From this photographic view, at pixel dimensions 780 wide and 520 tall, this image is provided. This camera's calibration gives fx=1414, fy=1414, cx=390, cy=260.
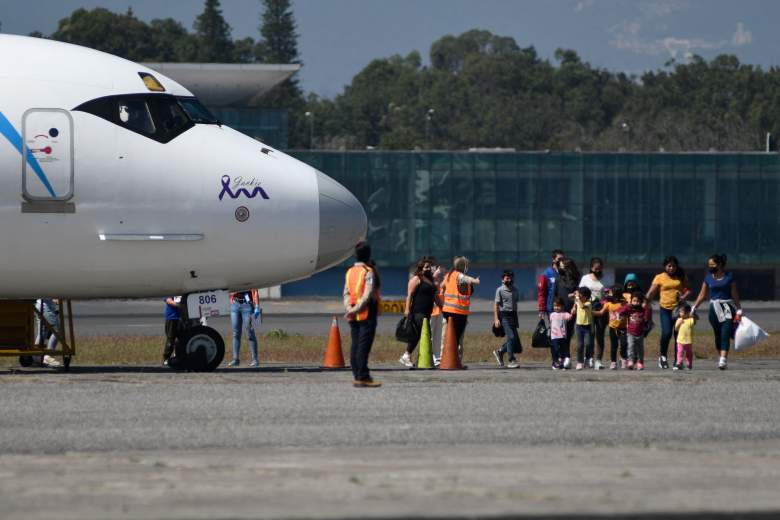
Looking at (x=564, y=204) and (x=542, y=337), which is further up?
(x=564, y=204)

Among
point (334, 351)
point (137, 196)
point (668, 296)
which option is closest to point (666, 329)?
point (668, 296)

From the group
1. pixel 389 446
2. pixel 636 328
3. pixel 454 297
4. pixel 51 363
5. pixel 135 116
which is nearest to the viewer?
pixel 389 446

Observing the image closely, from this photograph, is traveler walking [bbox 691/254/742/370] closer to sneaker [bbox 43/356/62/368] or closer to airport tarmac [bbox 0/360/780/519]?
airport tarmac [bbox 0/360/780/519]

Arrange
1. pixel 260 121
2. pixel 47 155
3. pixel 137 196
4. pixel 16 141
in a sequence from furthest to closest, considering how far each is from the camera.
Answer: pixel 260 121, pixel 137 196, pixel 47 155, pixel 16 141

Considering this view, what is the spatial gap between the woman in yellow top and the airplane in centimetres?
604

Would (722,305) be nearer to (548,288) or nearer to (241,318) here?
(548,288)

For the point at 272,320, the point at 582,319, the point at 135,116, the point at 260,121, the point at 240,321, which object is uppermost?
the point at 260,121

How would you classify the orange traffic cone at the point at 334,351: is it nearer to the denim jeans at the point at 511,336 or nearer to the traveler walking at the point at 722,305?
the denim jeans at the point at 511,336

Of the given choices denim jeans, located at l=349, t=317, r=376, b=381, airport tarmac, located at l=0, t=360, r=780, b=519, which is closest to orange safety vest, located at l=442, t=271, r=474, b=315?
airport tarmac, located at l=0, t=360, r=780, b=519

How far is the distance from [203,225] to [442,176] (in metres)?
65.7

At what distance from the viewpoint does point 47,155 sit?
18.9 metres

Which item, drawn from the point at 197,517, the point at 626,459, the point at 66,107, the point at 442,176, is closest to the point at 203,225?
the point at 66,107

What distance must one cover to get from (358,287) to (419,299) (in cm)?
589

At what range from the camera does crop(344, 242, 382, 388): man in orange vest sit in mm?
17906
